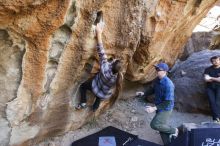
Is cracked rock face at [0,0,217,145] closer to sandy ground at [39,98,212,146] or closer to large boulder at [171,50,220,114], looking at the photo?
sandy ground at [39,98,212,146]

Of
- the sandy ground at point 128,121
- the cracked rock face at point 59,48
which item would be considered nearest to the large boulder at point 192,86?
the sandy ground at point 128,121

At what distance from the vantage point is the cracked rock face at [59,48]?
4.71 m

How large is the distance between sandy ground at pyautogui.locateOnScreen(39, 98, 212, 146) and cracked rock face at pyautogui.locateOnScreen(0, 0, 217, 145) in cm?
17

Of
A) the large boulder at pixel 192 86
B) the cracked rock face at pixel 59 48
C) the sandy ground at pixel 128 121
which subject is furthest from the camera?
the large boulder at pixel 192 86

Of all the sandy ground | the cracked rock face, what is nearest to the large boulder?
the sandy ground

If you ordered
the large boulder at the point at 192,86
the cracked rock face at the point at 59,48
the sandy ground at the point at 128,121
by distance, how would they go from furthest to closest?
the large boulder at the point at 192,86
the sandy ground at the point at 128,121
the cracked rock face at the point at 59,48

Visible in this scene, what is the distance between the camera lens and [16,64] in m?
5.07

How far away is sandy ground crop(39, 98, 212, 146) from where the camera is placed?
6.70 meters

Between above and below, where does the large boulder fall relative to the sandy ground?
above

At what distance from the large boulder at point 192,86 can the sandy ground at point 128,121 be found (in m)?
0.18

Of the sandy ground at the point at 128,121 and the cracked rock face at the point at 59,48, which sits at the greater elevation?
the cracked rock face at the point at 59,48

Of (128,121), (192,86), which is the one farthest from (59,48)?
(192,86)

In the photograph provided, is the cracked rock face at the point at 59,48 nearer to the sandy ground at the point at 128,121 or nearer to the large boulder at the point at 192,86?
the sandy ground at the point at 128,121

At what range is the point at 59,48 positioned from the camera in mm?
5395
